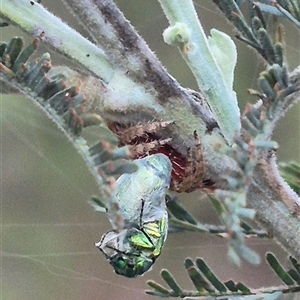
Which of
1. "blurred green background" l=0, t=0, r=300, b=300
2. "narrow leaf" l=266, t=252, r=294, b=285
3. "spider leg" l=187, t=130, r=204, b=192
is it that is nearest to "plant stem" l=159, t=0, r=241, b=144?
"spider leg" l=187, t=130, r=204, b=192

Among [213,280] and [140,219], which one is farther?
[213,280]

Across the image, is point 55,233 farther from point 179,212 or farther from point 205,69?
point 205,69

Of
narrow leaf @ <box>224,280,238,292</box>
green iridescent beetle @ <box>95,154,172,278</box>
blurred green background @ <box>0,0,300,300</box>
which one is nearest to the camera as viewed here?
green iridescent beetle @ <box>95,154,172,278</box>

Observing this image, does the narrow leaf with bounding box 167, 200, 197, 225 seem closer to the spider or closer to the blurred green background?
the spider

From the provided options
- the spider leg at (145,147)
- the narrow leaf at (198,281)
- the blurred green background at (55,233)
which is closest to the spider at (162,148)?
the spider leg at (145,147)

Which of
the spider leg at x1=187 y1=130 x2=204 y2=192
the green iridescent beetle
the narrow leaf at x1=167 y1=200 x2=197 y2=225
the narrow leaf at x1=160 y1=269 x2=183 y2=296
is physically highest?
the spider leg at x1=187 y1=130 x2=204 y2=192

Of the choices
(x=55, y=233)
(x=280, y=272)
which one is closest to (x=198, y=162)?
(x=280, y=272)

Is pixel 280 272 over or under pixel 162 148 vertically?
under
